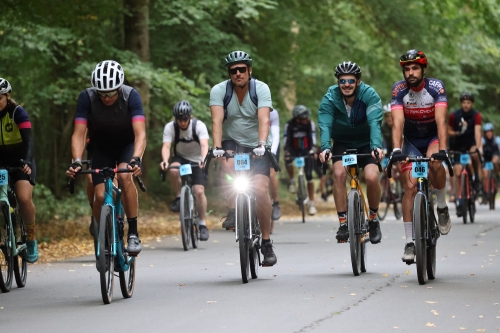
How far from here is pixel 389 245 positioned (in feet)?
50.6

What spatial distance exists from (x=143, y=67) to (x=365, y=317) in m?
12.9

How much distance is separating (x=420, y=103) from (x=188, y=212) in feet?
17.4

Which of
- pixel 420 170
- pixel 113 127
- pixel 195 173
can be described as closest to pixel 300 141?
pixel 195 173

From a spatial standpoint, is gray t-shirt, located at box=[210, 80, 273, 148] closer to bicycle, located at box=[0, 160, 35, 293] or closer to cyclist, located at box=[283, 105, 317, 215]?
bicycle, located at box=[0, 160, 35, 293]

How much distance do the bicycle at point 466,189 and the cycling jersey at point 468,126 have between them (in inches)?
9.7

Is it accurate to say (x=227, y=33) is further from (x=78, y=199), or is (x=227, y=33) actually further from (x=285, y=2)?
(x=78, y=199)

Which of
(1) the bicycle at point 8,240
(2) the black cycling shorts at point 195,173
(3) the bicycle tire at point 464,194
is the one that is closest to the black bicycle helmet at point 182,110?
(2) the black cycling shorts at point 195,173

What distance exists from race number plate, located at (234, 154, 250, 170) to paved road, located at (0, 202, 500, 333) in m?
1.10

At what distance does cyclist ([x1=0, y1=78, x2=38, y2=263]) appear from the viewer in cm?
1088

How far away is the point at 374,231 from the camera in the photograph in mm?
11539

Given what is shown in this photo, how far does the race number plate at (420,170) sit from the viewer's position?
1045 centimetres

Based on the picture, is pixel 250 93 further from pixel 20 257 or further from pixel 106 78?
pixel 20 257

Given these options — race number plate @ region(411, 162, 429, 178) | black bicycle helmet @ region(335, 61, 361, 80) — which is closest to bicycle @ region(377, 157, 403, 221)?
black bicycle helmet @ region(335, 61, 361, 80)

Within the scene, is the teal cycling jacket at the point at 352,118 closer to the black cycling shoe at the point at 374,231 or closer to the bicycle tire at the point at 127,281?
the black cycling shoe at the point at 374,231
